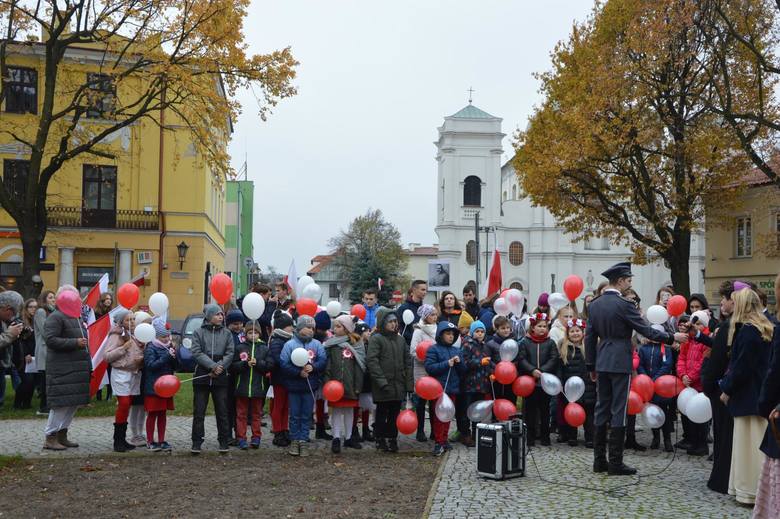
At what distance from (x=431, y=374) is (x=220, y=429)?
282cm

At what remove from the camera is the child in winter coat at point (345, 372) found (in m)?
10.5

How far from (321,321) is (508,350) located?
288 cm

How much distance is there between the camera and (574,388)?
1036 centimetres

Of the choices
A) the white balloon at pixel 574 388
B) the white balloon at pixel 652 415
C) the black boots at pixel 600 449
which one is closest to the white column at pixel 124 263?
the white balloon at pixel 574 388

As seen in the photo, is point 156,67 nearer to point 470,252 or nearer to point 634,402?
point 634,402

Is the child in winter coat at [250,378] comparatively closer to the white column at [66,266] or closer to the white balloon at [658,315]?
the white balloon at [658,315]

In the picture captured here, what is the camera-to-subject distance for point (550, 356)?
10984 millimetres

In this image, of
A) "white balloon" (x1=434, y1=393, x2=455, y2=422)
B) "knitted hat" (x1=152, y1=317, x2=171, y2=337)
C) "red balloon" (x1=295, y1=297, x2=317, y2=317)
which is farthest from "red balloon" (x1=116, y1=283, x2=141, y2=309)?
"white balloon" (x1=434, y1=393, x2=455, y2=422)

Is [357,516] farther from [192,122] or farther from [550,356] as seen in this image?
[192,122]

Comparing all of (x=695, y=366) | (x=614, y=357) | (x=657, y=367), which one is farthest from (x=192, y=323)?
(x=614, y=357)

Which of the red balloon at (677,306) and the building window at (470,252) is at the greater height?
the building window at (470,252)

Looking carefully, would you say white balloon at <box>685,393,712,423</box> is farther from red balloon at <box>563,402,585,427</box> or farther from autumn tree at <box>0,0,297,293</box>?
autumn tree at <box>0,0,297,293</box>

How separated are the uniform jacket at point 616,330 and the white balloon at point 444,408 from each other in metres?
2.02

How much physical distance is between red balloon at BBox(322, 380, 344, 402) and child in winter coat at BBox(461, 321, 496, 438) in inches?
69.9
